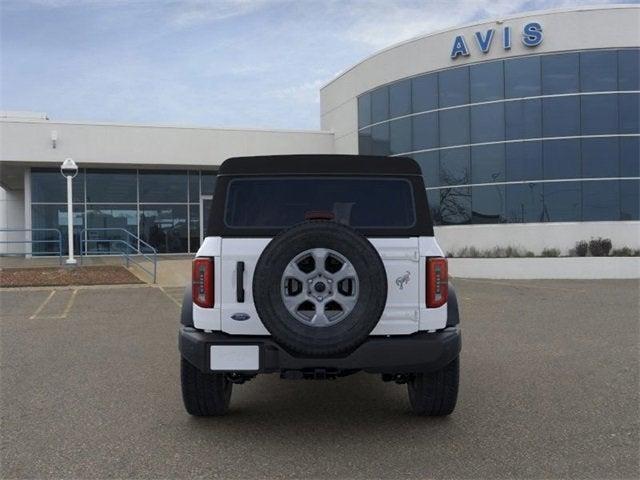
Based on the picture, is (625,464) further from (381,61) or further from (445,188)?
(381,61)

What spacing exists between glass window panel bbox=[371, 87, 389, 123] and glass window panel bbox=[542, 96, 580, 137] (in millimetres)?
6017

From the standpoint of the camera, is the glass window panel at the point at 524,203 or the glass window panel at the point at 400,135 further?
the glass window panel at the point at 400,135

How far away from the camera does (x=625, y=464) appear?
148 inches

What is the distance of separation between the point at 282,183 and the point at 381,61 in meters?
20.4

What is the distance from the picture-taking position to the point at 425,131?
72.0ft

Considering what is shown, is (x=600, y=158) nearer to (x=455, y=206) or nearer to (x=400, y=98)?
(x=455, y=206)

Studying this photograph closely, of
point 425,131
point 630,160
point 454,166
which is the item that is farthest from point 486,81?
point 630,160

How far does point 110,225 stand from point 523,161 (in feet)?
51.4

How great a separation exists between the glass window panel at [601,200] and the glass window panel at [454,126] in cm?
432

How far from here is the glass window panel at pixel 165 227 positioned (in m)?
24.2

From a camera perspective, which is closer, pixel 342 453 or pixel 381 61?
pixel 342 453

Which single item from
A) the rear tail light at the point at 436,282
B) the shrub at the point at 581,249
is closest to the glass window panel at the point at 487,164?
the shrub at the point at 581,249

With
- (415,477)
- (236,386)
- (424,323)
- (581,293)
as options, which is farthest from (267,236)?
(581,293)

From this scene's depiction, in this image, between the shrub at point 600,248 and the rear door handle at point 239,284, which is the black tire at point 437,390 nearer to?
the rear door handle at point 239,284
